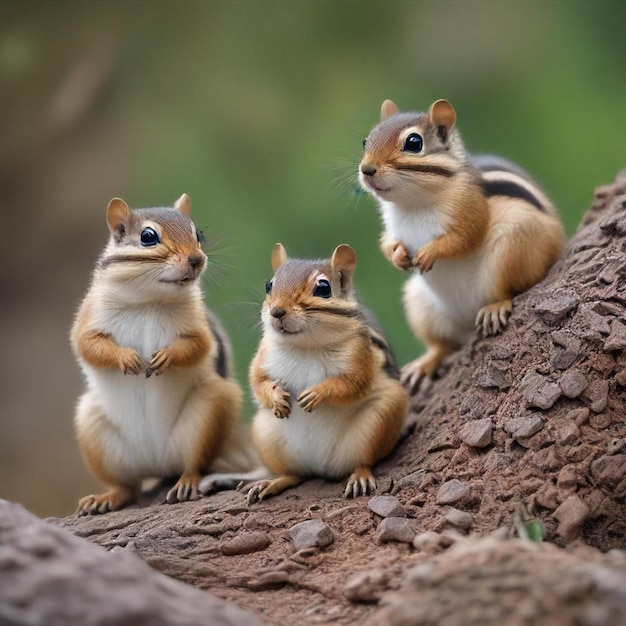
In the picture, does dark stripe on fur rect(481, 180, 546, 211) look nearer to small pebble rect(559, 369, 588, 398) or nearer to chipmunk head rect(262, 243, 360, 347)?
chipmunk head rect(262, 243, 360, 347)

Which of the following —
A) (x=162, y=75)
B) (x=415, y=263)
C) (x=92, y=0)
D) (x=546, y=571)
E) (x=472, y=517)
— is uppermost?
(x=92, y=0)

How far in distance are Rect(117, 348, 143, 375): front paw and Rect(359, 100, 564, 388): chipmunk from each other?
147 centimetres

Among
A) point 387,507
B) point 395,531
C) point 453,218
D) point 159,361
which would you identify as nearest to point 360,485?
point 387,507

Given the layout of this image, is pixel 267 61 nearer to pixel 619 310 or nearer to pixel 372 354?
pixel 372 354

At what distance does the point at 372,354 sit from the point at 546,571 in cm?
192

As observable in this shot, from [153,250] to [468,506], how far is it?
1.94 metres

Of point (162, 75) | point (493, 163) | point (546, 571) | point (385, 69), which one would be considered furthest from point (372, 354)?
point (162, 75)

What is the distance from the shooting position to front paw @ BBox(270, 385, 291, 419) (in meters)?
4.29

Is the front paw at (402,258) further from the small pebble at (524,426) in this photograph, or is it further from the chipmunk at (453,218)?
the small pebble at (524,426)

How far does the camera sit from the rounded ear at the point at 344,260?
173 inches

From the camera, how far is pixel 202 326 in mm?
4723

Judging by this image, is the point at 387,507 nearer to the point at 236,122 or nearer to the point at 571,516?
the point at 571,516

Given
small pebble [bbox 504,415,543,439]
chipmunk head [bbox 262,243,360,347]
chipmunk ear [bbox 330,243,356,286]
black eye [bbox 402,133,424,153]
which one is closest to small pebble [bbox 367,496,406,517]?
small pebble [bbox 504,415,543,439]

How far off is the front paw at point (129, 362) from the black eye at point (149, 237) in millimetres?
572
